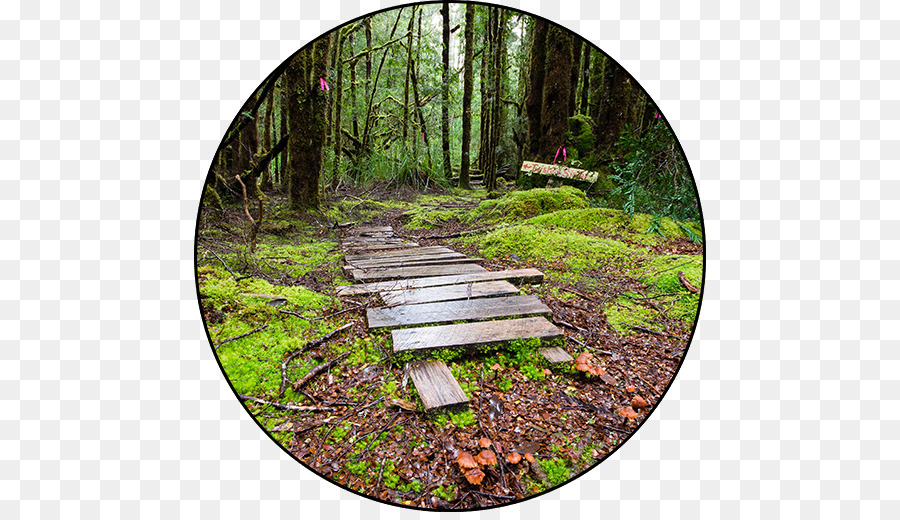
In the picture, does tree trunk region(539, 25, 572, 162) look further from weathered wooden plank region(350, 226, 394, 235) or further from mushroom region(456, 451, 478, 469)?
mushroom region(456, 451, 478, 469)

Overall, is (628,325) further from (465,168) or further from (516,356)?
(465,168)

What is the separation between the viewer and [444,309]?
2.13 m

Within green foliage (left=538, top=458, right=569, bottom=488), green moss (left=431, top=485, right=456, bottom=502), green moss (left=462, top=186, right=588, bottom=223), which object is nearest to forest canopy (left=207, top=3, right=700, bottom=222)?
green moss (left=462, top=186, right=588, bottom=223)

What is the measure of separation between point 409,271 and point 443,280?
1.32ft

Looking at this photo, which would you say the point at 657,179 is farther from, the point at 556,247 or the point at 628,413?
the point at 628,413

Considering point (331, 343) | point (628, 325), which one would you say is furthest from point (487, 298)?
point (331, 343)

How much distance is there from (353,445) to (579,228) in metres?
2.38

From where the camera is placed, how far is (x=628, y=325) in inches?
85.1

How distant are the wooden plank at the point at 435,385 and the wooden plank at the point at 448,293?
645 millimetres

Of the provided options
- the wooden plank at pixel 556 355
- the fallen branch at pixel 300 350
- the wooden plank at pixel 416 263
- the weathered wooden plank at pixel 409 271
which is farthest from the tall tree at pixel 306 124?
the wooden plank at pixel 556 355

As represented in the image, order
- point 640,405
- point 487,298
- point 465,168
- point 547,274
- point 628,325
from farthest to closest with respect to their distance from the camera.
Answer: point 465,168, point 547,274, point 487,298, point 628,325, point 640,405

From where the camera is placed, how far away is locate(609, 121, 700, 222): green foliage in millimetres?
1914

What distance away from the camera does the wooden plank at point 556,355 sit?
5.87 feet

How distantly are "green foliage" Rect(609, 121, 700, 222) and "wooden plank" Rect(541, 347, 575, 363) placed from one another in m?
0.94
